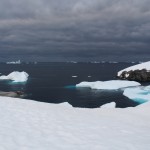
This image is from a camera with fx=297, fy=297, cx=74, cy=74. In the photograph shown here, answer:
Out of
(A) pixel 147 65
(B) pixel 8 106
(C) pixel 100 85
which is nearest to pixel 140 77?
(A) pixel 147 65

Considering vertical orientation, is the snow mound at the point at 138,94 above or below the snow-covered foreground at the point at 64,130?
below

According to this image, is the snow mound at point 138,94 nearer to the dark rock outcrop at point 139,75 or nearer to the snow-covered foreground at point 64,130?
the dark rock outcrop at point 139,75

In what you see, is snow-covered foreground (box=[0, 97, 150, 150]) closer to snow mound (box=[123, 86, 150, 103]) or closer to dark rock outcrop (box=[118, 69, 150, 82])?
snow mound (box=[123, 86, 150, 103])

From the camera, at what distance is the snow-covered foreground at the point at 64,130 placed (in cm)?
976

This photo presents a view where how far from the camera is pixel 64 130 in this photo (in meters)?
11.6

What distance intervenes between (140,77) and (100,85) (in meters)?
21.6

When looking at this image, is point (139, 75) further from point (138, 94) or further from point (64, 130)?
point (64, 130)

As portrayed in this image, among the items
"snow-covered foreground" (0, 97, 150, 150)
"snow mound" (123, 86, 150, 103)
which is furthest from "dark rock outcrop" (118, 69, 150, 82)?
"snow-covered foreground" (0, 97, 150, 150)

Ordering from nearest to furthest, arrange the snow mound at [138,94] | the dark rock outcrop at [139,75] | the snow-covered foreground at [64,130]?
1. the snow-covered foreground at [64,130]
2. the snow mound at [138,94]
3. the dark rock outcrop at [139,75]

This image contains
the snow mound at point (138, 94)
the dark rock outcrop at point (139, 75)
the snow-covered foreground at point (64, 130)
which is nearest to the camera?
the snow-covered foreground at point (64, 130)

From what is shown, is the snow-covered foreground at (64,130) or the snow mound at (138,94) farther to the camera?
the snow mound at (138,94)

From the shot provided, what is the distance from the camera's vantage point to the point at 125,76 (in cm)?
10031

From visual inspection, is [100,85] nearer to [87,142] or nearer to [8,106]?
[8,106]

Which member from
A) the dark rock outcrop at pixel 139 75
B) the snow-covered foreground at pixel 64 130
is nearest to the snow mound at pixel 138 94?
the dark rock outcrop at pixel 139 75
